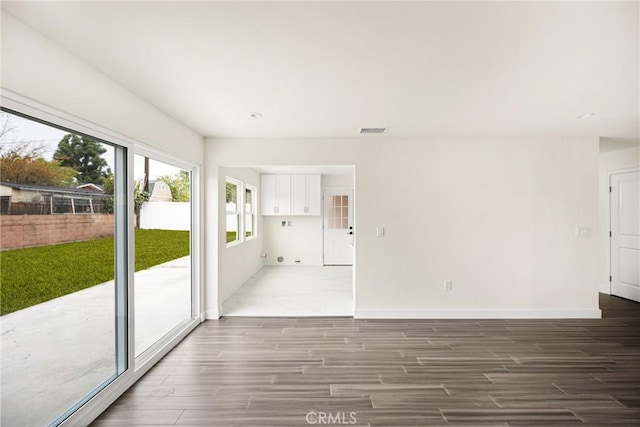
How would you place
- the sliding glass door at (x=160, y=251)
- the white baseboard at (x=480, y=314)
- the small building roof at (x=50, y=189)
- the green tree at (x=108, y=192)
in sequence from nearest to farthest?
the small building roof at (x=50, y=189) → the green tree at (x=108, y=192) → the sliding glass door at (x=160, y=251) → the white baseboard at (x=480, y=314)

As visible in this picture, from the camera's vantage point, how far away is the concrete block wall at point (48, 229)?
1.63m

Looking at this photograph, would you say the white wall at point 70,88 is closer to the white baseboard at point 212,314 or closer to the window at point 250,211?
the white baseboard at point 212,314

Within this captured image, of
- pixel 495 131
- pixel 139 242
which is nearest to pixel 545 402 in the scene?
pixel 495 131

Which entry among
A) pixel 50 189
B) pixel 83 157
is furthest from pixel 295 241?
pixel 50 189

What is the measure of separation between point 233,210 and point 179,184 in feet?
6.56

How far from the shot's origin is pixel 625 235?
490cm

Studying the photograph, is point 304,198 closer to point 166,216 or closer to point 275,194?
point 275,194

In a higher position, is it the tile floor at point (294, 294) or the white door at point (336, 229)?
the white door at point (336, 229)

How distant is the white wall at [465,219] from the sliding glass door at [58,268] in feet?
5.35

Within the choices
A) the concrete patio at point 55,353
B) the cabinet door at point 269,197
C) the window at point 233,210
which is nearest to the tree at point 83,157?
the concrete patio at point 55,353

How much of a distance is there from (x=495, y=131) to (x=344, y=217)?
4566 millimetres

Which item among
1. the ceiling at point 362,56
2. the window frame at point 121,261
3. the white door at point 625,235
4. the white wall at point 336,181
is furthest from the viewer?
the white wall at point 336,181

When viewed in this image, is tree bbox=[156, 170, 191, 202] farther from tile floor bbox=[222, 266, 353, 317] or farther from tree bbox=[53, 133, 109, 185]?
tile floor bbox=[222, 266, 353, 317]

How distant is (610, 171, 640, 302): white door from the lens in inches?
187
